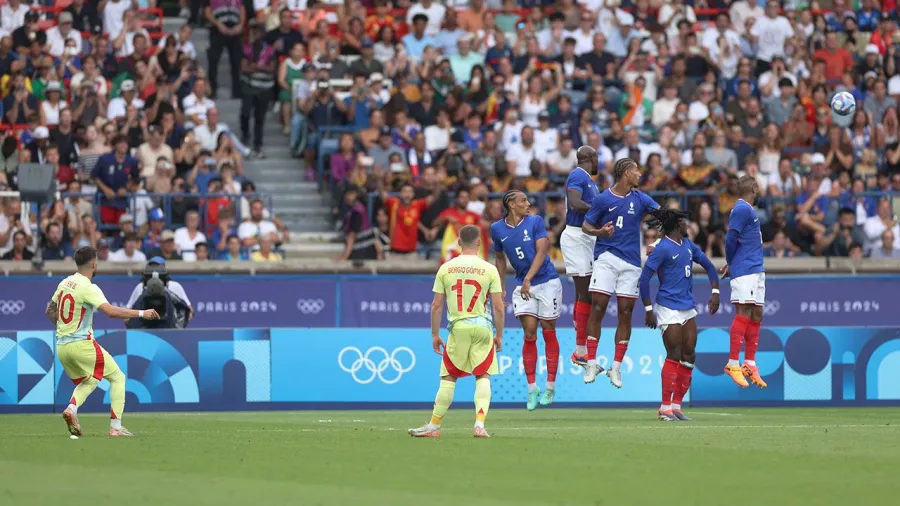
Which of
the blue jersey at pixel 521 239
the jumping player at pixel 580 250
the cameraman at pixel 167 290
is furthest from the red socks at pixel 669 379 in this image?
the cameraman at pixel 167 290

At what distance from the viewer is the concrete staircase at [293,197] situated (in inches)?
1147

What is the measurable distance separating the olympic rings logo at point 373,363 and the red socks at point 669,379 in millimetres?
5639

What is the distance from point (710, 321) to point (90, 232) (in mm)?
10733

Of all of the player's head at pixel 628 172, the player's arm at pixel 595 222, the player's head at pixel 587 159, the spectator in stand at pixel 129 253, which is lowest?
the spectator in stand at pixel 129 253

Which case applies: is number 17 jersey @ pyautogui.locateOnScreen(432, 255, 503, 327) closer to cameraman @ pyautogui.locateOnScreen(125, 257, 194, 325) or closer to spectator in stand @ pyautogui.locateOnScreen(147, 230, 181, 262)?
cameraman @ pyautogui.locateOnScreen(125, 257, 194, 325)

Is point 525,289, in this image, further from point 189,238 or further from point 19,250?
point 19,250

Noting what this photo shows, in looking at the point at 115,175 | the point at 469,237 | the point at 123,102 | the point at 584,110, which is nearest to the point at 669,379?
the point at 469,237

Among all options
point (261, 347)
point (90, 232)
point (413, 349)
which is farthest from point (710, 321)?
point (90, 232)

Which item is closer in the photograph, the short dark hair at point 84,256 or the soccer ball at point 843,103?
the short dark hair at point 84,256

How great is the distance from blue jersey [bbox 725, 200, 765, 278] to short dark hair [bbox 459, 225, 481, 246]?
5078 millimetres

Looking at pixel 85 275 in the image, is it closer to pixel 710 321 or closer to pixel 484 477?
pixel 484 477

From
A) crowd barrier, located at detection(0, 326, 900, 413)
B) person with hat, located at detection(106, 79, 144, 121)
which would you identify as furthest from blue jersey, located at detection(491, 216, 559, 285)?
person with hat, located at detection(106, 79, 144, 121)

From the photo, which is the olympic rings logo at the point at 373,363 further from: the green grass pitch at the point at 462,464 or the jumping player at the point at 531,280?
the green grass pitch at the point at 462,464

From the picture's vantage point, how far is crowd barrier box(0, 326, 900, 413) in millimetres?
22578
